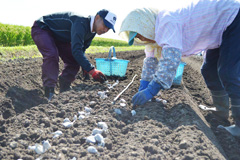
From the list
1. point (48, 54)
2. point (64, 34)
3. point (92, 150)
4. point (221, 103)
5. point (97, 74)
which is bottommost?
point (221, 103)

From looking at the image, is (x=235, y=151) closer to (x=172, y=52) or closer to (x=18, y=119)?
(x=172, y=52)

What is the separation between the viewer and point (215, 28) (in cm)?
235

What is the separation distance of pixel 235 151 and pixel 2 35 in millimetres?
11791

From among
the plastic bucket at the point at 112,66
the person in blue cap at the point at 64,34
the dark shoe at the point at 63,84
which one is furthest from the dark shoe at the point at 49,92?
the plastic bucket at the point at 112,66

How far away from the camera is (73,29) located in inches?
124

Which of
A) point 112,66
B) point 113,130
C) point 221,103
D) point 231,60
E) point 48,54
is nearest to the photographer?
point 113,130

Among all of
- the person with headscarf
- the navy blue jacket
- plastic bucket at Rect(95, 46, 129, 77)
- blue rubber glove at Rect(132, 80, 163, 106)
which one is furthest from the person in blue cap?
blue rubber glove at Rect(132, 80, 163, 106)

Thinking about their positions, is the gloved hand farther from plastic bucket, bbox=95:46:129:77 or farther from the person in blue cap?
plastic bucket, bbox=95:46:129:77

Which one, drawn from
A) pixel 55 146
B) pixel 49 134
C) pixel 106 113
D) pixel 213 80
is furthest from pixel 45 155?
pixel 213 80

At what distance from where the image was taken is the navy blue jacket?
3.12 m

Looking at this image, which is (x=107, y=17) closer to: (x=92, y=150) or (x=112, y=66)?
(x=112, y=66)

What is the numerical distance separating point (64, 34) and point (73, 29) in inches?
14.3

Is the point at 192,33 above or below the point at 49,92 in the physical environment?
above

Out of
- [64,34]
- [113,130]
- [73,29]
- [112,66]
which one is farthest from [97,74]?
[113,130]
